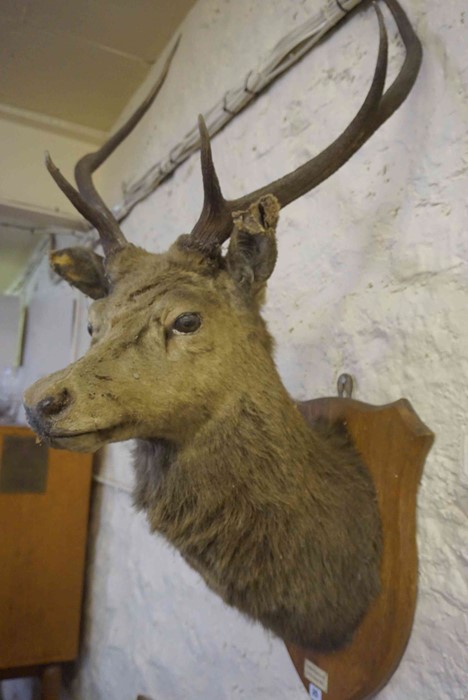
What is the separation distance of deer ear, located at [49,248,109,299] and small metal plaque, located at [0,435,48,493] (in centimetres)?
109

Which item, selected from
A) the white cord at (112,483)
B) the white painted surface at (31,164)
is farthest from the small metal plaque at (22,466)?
the white painted surface at (31,164)

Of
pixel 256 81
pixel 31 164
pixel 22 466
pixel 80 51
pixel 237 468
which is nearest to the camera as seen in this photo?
pixel 237 468

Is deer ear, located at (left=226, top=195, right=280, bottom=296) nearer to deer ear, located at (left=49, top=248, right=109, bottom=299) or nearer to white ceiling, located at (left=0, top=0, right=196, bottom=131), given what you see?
deer ear, located at (left=49, top=248, right=109, bottom=299)

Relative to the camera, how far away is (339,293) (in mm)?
1210

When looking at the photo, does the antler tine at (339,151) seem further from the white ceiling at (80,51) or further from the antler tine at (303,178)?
the white ceiling at (80,51)

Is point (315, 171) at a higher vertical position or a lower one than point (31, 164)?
lower

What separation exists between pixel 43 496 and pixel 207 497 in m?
1.46

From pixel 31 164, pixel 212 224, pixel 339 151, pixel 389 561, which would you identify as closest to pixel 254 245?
pixel 212 224

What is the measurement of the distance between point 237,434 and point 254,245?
313 millimetres

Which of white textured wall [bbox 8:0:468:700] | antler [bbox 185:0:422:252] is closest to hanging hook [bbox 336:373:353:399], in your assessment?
white textured wall [bbox 8:0:468:700]

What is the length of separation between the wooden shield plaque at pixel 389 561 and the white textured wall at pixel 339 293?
24 mm

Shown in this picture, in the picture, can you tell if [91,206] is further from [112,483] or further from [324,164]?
[112,483]

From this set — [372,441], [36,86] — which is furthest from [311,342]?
[36,86]

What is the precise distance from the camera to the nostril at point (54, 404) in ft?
2.56
